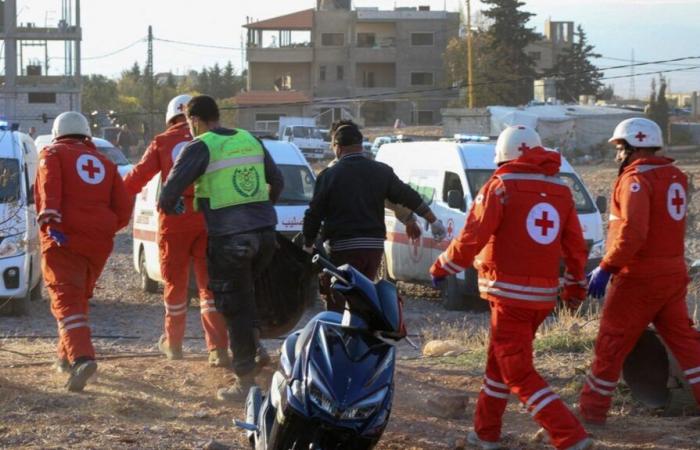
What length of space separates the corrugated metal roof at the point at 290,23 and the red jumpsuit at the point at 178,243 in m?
77.2

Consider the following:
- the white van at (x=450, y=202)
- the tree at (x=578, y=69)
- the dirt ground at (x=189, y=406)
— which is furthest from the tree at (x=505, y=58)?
the dirt ground at (x=189, y=406)

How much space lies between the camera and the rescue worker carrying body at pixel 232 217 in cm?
838

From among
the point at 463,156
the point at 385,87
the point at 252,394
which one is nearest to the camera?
the point at 252,394

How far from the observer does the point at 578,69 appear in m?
84.7

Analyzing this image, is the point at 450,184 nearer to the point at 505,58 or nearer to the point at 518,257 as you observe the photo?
the point at 518,257

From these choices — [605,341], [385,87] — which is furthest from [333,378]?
[385,87]

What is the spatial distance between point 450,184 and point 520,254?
9.79 m

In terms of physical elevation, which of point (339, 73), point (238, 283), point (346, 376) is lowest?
point (346, 376)

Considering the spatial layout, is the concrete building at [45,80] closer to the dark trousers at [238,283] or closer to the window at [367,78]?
the window at [367,78]

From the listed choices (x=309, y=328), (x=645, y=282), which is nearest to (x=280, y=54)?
(x=645, y=282)

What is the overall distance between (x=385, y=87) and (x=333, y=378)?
8333 cm

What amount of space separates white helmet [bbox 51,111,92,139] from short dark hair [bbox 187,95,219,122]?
85cm

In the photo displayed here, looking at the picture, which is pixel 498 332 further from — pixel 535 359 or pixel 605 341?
pixel 535 359

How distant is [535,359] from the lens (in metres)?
9.80
